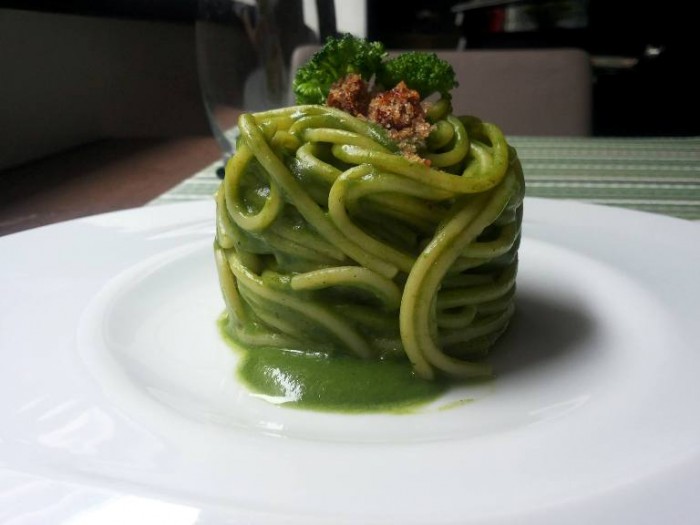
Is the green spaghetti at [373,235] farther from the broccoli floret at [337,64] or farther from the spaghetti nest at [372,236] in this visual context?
the broccoli floret at [337,64]

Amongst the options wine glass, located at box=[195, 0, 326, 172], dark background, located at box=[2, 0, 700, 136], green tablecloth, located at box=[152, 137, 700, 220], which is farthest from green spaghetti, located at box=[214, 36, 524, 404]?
dark background, located at box=[2, 0, 700, 136]

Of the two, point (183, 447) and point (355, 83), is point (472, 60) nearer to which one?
point (355, 83)

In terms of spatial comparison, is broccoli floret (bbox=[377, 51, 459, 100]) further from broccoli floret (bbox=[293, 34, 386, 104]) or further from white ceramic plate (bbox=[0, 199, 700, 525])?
white ceramic plate (bbox=[0, 199, 700, 525])

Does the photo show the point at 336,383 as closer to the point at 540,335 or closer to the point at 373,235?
the point at 373,235

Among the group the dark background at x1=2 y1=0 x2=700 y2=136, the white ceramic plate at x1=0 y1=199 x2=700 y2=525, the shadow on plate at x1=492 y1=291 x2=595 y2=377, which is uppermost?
the white ceramic plate at x1=0 y1=199 x2=700 y2=525

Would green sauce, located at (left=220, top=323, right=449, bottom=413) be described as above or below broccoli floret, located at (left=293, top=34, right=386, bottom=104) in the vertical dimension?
below

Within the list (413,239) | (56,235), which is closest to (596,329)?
(413,239)
